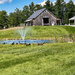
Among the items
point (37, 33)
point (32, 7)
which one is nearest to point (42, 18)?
point (37, 33)

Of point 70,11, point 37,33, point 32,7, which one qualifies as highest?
point 32,7

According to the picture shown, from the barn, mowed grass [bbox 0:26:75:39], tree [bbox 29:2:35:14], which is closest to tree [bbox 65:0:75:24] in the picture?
tree [bbox 29:2:35:14]

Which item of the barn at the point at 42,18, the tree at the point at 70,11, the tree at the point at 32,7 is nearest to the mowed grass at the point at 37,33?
the barn at the point at 42,18

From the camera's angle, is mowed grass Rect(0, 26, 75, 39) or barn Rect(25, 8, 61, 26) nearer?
mowed grass Rect(0, 26, 75, 39)

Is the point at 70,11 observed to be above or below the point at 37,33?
above

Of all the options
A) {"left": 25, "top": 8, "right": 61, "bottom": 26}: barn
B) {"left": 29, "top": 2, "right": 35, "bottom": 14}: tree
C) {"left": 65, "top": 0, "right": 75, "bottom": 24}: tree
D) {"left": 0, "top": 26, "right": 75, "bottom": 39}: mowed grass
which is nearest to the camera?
{"left": 0, "top": 26, "right": 75, "bottom": 39}: mowed grass

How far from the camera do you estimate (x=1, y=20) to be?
58.5 metres

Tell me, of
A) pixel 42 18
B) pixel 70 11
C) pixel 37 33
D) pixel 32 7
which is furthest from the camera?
pixel 32 7

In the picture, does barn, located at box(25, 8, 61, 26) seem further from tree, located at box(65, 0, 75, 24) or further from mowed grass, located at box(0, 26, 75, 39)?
tree, located at box(65, 0, 75, 24)

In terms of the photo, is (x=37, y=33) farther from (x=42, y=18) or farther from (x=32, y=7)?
(x=32, y=7)

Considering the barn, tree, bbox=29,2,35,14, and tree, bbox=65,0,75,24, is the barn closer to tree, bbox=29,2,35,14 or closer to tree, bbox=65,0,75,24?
tree, bbox=65,0,75,24

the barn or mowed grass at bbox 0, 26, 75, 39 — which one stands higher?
the barn

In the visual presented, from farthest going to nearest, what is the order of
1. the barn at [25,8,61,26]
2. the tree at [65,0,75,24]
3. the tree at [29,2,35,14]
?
1. the tree at [29,2,35,14]
2. the tree at [65,0,75,24]
3. the barn at [25,8,61,26]

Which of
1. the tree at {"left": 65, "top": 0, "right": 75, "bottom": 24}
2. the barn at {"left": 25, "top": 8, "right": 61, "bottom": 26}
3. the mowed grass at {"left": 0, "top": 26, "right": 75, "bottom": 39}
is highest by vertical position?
the tree at {"left": 65, "top": 0, "right": 75, "bottom": 24}
